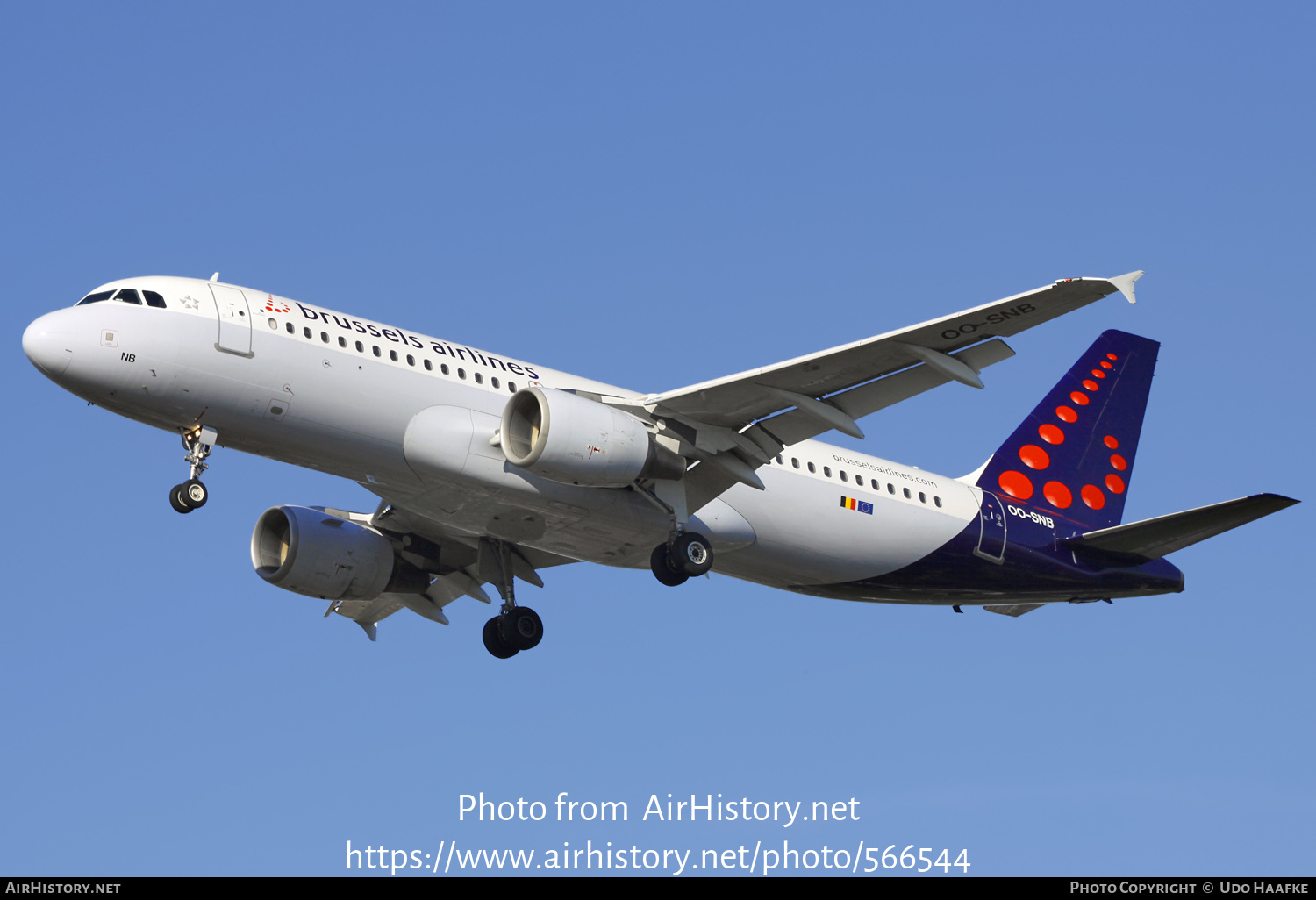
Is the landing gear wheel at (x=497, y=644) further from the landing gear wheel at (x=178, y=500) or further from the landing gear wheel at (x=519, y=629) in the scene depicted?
the landing gear wheel at (x=178, y=500)

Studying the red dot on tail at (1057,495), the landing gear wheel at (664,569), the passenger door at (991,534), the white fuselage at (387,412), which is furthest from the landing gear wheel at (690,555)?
the red dot on tail at (1057,495)

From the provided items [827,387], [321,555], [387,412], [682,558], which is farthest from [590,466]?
[321,555]

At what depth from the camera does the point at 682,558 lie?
2903 centimetres

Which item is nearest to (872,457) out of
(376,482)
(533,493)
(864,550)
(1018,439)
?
(864,550)

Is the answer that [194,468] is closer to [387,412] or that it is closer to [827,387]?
[387,412]

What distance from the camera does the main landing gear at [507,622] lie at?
32.5 m

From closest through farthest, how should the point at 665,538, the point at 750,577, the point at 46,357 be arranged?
the point at 46,357
the point at 665,538
the point at 750,577

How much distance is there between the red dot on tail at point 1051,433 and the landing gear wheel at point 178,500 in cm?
1937

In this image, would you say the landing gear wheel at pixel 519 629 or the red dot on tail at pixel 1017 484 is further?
the red dot on tail at pixel 1017 484

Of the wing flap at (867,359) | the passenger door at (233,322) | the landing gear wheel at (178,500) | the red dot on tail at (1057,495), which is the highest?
the red dot on tail at (1057,495)

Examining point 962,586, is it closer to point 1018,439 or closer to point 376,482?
point 1018,439

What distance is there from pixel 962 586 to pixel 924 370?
702 cm

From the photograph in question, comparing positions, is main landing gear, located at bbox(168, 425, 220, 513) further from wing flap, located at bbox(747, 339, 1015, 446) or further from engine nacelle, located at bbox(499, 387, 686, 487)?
wing flap, located at bbox(747, 339, 1015, 446)

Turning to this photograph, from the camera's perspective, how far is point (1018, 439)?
3600cm
